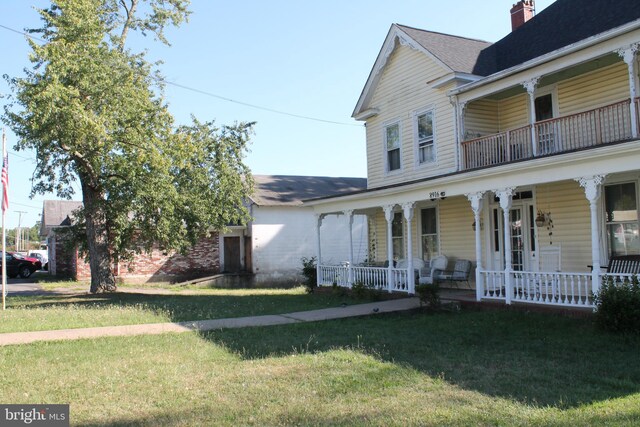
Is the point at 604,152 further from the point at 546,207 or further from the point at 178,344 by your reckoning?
the point at 178,344

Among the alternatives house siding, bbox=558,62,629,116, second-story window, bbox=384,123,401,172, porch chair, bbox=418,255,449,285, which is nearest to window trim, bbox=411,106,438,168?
second-story window, bbox=384,123,401,172

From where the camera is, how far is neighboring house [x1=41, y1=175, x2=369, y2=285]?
2795cm

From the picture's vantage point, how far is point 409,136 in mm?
17938

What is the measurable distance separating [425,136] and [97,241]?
12.9 metres

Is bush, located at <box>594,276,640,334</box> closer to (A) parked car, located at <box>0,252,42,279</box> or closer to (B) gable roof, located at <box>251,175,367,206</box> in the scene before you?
(B) gable roof, located at <box>251,175,367,206</box>

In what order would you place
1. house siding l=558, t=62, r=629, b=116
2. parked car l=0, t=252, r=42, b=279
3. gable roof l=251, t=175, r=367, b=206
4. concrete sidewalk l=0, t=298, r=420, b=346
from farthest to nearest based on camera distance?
parked car l=0, t=252, r=42, b=279, gable roof l=251, t=175, r=367, b=206, house siding l=558, t=62, r=629, b=116, concrete sidewalk l=0, t=298, r=420, b=346

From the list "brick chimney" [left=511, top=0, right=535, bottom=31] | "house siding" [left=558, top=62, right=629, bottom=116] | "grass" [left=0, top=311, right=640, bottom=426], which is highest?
"brick chimney" [left=511, top=0, right=535, bottom=31]

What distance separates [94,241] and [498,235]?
14702mm

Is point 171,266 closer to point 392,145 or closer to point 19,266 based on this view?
point 19,266

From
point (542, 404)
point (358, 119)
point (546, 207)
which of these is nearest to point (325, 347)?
point (542, 404)

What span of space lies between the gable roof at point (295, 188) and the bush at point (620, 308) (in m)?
17.8

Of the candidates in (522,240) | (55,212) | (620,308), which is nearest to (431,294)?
(522,240)

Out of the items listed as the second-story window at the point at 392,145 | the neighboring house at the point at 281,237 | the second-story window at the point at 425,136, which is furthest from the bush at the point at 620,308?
the neighboring house at the point at 281,237

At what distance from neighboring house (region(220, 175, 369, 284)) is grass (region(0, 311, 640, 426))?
55.6 feet
